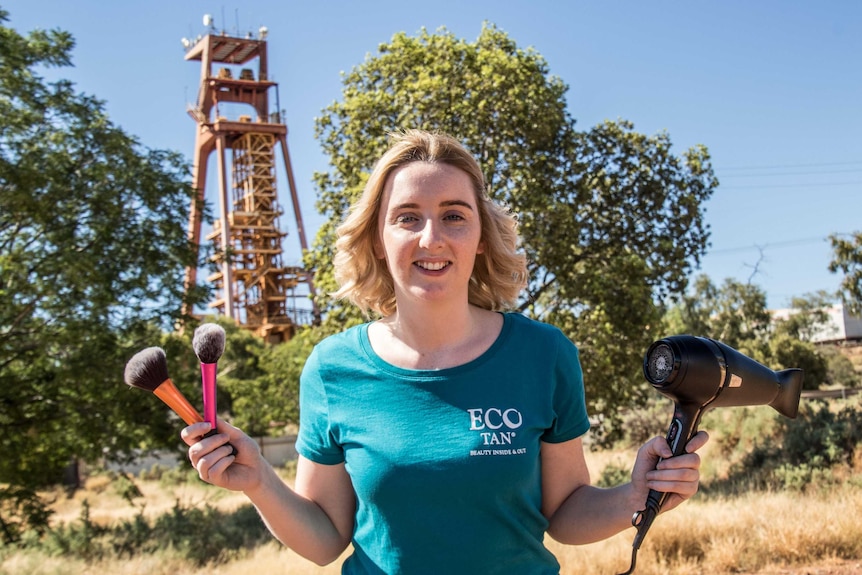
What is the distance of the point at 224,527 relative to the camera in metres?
15.7

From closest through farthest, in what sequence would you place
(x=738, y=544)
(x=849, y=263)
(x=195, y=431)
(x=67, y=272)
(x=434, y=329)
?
(x=195, y=431), (x=434, y=329), (x=738, y=544), (x=67, y=272), (x=849, y=263)

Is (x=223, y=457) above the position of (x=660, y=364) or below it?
below

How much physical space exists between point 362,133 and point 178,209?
3.97 m

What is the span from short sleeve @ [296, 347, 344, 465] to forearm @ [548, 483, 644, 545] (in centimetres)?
61

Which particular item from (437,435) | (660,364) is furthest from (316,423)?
(660,364)

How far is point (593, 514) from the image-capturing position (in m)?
2.15

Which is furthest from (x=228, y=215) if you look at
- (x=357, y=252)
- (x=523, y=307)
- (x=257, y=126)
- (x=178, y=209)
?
(x=357, y=252)

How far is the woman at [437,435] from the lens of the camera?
2006mm

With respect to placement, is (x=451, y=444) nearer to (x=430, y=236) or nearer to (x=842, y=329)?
(x=430, y=236)

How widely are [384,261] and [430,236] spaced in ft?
1.43

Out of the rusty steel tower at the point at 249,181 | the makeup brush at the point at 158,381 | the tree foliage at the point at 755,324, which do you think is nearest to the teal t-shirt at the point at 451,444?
the makeup brush at the point at 158,381

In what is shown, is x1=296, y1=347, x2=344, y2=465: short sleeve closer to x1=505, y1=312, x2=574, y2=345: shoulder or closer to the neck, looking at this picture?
the neck

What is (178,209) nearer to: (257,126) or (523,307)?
(523,307)

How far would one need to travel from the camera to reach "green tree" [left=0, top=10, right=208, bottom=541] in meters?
13.0
